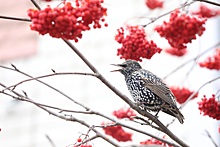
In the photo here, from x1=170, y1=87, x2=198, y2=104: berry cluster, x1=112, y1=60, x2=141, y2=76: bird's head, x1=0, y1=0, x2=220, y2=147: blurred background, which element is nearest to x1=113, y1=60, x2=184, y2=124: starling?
x1=112, y1=60, x2=141, y2=76: bird's head

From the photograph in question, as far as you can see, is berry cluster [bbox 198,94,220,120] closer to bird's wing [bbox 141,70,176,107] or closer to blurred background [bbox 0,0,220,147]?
bird's wing [bbox 141,70,176,107]

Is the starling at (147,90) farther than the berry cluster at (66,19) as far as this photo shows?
Yes

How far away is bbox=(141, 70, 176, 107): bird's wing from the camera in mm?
3355

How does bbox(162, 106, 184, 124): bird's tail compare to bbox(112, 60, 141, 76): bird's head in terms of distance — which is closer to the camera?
bbox(162, 106, 184, 124): bird's tail

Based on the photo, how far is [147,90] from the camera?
346 cm

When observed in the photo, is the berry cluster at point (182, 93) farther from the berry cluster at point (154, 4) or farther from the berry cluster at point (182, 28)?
the berry cluster at point (182, 28)

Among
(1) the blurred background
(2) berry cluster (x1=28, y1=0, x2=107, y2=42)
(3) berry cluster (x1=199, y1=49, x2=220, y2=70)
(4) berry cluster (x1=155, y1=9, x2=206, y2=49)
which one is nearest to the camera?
(2) berry cluster (x1=28, y1=0, x2=107, y2=42)

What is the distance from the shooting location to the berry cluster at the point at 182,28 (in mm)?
2910

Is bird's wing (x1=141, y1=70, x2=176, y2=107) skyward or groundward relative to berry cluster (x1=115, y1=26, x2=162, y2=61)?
skyward

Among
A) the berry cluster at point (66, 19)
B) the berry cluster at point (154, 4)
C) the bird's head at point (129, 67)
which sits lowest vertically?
the berry cluster at point (66, 19)

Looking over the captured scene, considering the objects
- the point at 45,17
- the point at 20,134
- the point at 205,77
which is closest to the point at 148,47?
the point at 45,17

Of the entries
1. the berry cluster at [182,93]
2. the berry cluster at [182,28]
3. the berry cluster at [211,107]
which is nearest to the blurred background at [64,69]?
the berry cluster at [182,93]

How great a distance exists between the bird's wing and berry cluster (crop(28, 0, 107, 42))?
98 centimetres

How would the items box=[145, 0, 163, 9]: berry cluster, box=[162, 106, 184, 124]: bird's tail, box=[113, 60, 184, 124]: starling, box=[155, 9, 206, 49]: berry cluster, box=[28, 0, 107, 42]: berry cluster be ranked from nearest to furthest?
box=[28, 0, 107, 42]: berry cluster < box=[155, 9, 206, 49]: berry cluster < box=[162, 106, 184, 124]: bird's tail < box=[113, 60, 184, 124]: starling < box=[145, 0, 163, 9]: berry cluster
